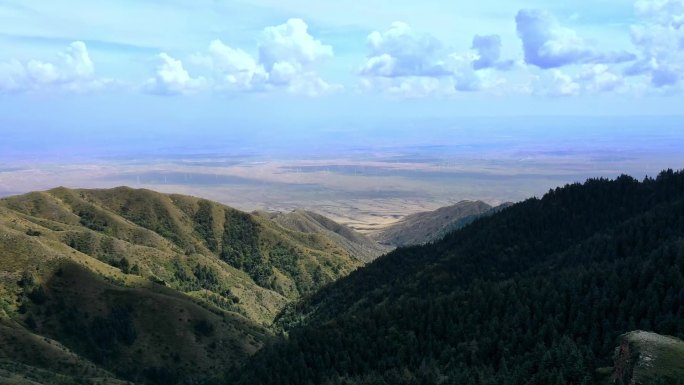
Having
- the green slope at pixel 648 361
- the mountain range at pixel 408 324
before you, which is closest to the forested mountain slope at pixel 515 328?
the mountain range at pixel 408 324

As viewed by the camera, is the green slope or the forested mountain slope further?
the forested mountain slope

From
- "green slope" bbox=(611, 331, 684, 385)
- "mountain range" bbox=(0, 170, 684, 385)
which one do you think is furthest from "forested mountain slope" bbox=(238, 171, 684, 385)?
"green slope" bbox=(611, 331, 684, 385)

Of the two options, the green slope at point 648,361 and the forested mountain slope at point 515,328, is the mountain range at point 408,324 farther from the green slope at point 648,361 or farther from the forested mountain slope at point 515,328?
the forested mountain slope at point 515,328

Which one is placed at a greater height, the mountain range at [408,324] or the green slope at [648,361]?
the green slope at [648,361]

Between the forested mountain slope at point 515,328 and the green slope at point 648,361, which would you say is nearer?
the green slope at point 648,361

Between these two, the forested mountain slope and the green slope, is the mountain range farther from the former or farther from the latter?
the forested mountain slope

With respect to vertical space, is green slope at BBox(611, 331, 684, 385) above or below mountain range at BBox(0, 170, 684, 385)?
above

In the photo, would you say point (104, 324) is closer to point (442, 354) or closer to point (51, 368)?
point (51, 368)

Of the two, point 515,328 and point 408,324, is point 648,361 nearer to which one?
point 515,328

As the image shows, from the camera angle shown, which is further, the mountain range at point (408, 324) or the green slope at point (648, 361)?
the mountain range at point (408, 324)

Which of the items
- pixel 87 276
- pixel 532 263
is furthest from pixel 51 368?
pixel 532 263

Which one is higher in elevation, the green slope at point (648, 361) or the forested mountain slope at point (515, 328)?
the green slope at point (648, 361)
